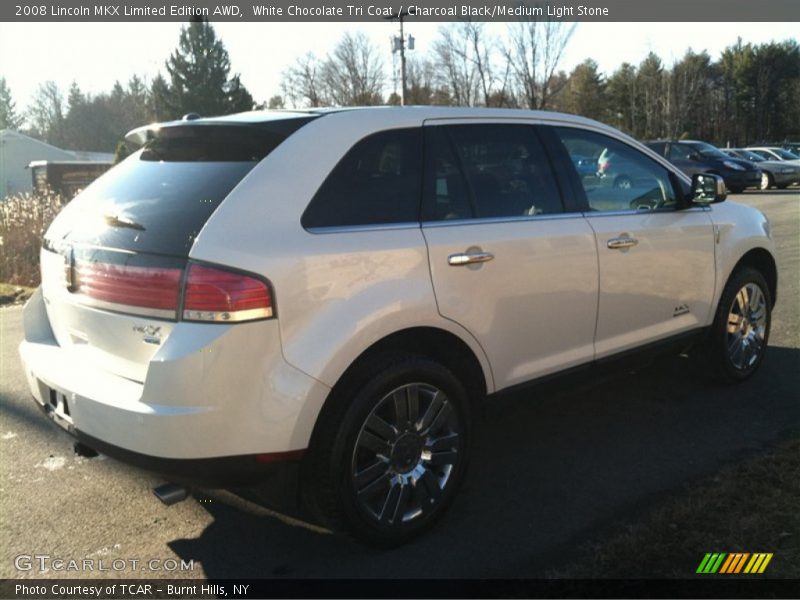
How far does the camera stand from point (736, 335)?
504 centimetres

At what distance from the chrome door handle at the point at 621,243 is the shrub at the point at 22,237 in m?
9.53

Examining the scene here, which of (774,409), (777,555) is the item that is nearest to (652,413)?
(774,409)

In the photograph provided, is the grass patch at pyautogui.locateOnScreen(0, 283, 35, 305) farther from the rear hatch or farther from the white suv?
the rear hatch

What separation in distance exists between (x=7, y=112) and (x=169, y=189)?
266 feet

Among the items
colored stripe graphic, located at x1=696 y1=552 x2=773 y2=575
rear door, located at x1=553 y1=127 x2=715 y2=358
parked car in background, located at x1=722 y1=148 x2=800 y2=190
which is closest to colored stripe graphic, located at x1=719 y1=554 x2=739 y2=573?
colored stripe graphic, located at x1=696 y1=552 x2=773 y2=575

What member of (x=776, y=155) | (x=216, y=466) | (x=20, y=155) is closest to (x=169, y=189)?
(x=216, y=466)

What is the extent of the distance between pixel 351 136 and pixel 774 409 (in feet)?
10.9

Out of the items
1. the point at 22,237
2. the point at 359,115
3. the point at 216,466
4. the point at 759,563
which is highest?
the point at 359,115

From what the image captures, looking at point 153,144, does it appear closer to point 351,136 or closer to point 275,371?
point 351,136

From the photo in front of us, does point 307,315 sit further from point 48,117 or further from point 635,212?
point 48,117

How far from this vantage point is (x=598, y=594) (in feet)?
8.87

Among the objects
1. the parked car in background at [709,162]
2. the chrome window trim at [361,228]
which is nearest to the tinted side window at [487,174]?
the chrome window trim at [361,228]

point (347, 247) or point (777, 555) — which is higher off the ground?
point (347, 247)

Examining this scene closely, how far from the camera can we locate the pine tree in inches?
2295
